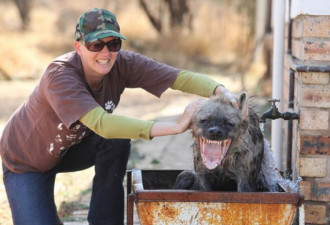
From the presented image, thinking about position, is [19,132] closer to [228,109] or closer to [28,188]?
[28,188]

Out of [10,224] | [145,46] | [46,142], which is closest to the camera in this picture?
[46,142]

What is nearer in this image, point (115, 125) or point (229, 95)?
point (115, 125)

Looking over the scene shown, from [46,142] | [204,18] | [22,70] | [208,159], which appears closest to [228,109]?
[208,159]

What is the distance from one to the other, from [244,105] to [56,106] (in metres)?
0.95

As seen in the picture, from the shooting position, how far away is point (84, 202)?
539cm

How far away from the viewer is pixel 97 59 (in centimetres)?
345

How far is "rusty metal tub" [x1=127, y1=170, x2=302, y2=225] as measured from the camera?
9.61ft

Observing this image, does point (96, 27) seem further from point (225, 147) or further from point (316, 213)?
point (316, 213)


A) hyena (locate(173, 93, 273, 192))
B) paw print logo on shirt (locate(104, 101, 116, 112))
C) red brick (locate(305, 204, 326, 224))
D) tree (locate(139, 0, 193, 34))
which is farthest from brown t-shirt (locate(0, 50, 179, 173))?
tree (locate(139, 0, 193, 34))

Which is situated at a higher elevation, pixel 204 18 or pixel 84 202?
pixel 204 18

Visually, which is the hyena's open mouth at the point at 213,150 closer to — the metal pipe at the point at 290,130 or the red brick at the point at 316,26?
the red brick at the point at 316,26

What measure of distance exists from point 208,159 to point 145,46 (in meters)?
12.7

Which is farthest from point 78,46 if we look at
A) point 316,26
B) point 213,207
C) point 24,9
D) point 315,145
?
point 24,9

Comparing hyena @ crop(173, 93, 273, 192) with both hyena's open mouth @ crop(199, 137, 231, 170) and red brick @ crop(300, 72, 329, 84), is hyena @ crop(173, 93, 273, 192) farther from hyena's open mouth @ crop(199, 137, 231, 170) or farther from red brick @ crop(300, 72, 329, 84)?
red brick @ crop(300, 72, 329, 84)
